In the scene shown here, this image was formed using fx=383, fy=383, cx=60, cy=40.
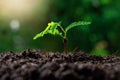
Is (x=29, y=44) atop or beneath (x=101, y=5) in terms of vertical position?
beneath

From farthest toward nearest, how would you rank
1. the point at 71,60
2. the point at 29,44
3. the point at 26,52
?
1. the point at 29,44
2. the point at 26,52
3. the point at 71,60

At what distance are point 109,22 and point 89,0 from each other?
21.8 inches

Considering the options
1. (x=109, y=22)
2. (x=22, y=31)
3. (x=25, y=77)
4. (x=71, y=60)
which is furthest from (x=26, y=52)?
(x=22, y=31)

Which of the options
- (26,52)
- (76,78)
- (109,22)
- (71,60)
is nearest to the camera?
(76,78)

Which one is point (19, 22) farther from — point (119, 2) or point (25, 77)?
point (25, 77)

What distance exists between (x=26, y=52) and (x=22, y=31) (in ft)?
16.0

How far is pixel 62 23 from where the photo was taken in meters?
7.09

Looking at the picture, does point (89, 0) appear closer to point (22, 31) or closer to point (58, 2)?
point (58, 2)

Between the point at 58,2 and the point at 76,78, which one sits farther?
the point at 58,2

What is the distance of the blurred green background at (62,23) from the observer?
6895 millimetres

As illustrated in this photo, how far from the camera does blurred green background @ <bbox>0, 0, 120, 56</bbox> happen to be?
6.89 metres

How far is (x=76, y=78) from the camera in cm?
174

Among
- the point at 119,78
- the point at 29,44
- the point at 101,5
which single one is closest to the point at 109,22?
the point at 101,5

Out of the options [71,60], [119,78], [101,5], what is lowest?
[119,78]
